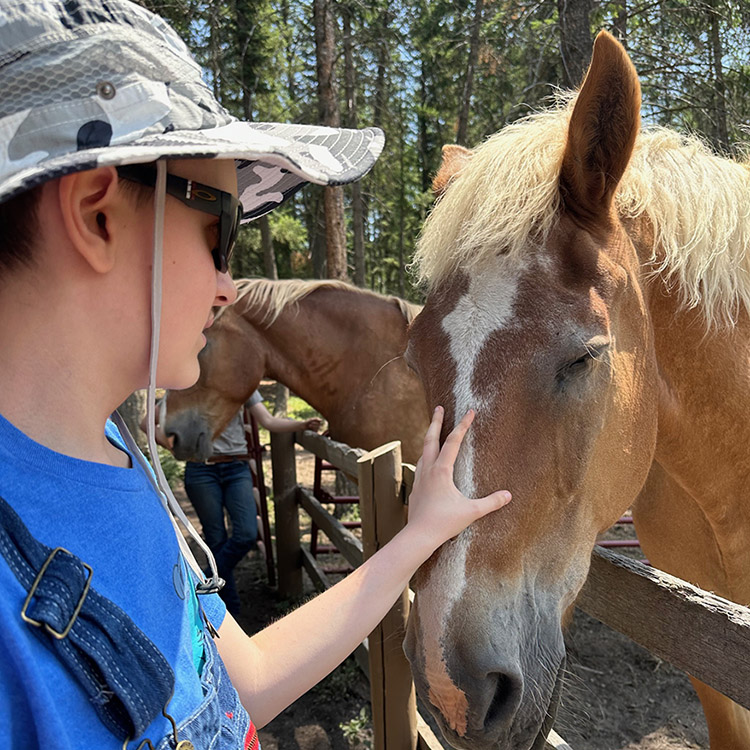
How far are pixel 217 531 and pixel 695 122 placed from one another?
295 inches

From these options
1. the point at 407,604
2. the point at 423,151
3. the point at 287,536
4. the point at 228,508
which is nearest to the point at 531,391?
the point at 407,604

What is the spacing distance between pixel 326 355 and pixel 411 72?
12595mm

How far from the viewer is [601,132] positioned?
4.88ft

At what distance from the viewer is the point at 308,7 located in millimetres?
8711

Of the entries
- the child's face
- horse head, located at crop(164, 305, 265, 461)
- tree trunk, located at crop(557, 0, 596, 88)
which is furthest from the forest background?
horse head, located at crop(164, 305, 265, 461)

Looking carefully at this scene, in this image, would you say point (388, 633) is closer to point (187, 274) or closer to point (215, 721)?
point (215, 721)

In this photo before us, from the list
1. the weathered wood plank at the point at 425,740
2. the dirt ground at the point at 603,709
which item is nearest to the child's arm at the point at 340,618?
the weathered wood plank at the point at 425,740

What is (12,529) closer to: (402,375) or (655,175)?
(655,175)

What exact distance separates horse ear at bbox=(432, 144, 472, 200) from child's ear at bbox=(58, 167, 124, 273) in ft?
4.45

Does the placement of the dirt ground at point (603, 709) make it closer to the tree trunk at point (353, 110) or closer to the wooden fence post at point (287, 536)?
the wooden fence post at point (287, 536)

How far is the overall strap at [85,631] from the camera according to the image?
670 millimetres

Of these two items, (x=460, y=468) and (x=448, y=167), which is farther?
(x=448, y=167)

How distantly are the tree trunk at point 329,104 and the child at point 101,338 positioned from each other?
7.34 meters

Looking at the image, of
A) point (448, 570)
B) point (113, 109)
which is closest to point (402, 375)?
point (448, 570)
